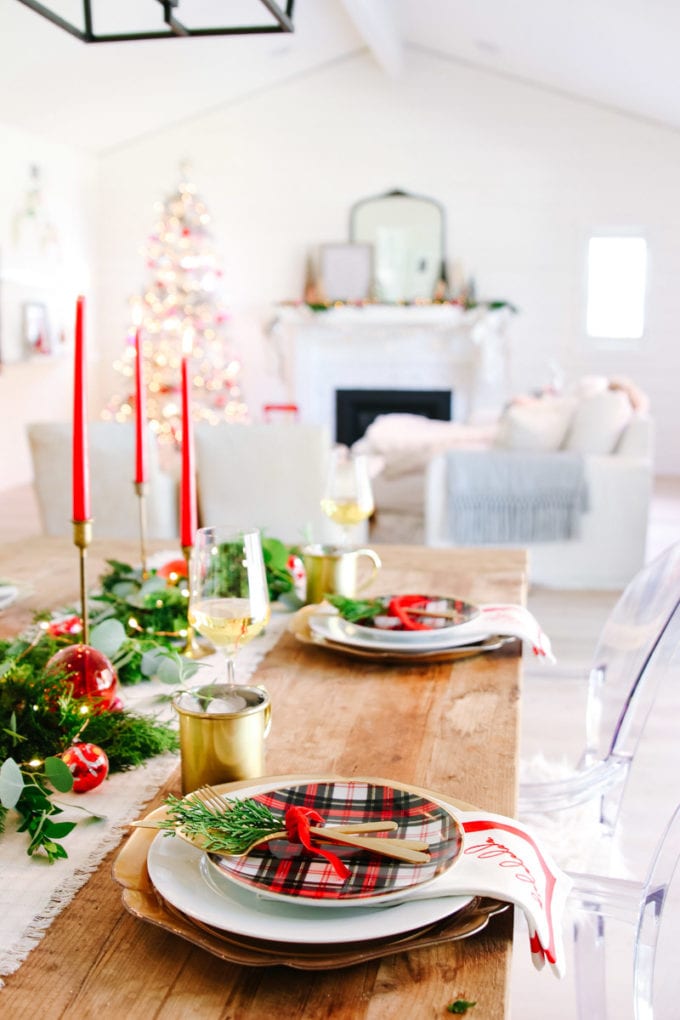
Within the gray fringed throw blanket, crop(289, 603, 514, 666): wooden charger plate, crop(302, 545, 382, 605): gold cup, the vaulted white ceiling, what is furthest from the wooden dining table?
the vaulted white ceiling

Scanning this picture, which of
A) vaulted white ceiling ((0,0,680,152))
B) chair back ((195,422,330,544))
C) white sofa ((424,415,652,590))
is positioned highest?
vaulted white ceiling ((0,0,680,152))

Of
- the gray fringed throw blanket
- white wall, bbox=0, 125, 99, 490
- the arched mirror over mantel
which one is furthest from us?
the arched mirror over mantel

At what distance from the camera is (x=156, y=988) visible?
2.36ft

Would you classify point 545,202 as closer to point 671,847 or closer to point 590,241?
point 590,241

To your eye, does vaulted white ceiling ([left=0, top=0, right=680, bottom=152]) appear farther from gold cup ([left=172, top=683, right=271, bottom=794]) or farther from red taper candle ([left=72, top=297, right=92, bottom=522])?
gold cup ([left=172, top=683, right=271, bottom=794])

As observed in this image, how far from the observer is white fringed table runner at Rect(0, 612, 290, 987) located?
80 cm

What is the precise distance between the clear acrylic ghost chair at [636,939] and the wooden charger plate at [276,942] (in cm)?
31

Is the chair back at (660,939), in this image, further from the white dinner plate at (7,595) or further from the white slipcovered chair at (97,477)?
the white slipcovered chair at (97,477)

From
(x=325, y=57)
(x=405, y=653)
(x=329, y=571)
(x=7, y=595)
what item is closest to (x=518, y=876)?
(x=405, y=653)

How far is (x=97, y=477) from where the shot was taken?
360 cm

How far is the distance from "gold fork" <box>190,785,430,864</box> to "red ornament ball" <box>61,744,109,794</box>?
21cm

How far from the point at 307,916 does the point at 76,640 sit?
73 cm

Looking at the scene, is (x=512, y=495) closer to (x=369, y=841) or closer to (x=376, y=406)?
(x=369, y=841)

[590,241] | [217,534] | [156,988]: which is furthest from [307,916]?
[590,241]
